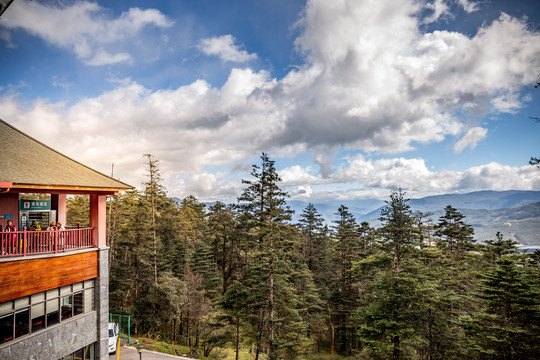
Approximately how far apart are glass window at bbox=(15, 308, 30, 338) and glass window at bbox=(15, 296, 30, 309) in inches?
8.0

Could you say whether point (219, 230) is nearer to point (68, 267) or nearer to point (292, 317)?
point (292, 317)

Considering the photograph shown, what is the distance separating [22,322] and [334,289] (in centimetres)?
3409

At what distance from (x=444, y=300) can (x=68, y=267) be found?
28.1 meters

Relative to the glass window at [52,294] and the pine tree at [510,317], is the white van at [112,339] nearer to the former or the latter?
the glass window at [52,294]

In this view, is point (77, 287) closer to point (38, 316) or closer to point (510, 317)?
point (38, 316)

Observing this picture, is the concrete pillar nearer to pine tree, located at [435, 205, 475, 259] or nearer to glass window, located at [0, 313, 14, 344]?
glass window, located at [0, 313, 14, 344]

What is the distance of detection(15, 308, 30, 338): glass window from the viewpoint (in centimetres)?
992

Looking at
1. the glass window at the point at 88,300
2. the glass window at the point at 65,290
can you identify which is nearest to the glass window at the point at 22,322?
the glass window at the point at 65,290

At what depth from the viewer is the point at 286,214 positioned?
23297 mm

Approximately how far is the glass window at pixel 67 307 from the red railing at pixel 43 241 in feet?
7.08

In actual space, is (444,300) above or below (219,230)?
below

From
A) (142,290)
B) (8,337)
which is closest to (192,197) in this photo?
(142,290)

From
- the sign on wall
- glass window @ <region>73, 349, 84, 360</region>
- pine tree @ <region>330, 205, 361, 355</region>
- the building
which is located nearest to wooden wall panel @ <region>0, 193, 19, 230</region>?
the building

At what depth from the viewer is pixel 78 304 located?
12453 millimetres
